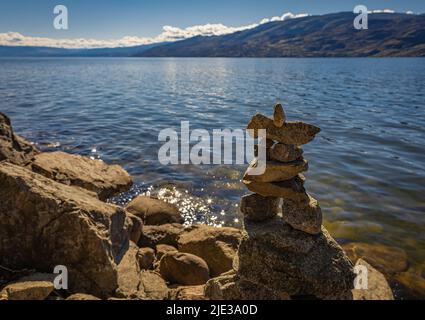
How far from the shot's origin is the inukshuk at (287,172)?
24.8 feet

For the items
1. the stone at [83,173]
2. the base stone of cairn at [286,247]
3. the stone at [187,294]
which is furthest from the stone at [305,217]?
the stone at [83,173]

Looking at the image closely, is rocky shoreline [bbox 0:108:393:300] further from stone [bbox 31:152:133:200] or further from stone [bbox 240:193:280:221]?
stone [bbox 31:152:133:200]

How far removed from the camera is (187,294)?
829 centimetres

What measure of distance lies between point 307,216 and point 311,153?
650 inches

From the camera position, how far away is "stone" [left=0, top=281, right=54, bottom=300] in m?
6.83

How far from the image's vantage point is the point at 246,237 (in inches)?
311

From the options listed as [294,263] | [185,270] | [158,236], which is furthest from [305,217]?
[158,236]

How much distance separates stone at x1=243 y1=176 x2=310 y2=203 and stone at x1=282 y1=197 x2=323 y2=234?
0.15 meters

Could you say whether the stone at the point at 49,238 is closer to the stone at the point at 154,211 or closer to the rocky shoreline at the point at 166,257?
the rocky shoreline at the point at 166,257

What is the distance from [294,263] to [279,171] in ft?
6.35

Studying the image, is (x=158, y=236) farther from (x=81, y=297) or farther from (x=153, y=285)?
(x=81, y=297)

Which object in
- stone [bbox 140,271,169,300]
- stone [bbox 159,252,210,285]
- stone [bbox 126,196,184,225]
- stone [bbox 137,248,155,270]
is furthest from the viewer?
stone [bbox 126,196,184,225]

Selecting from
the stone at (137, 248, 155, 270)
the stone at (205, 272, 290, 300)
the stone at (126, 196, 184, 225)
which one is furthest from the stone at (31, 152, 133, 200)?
the stone at (205, 272, 290, 300)
